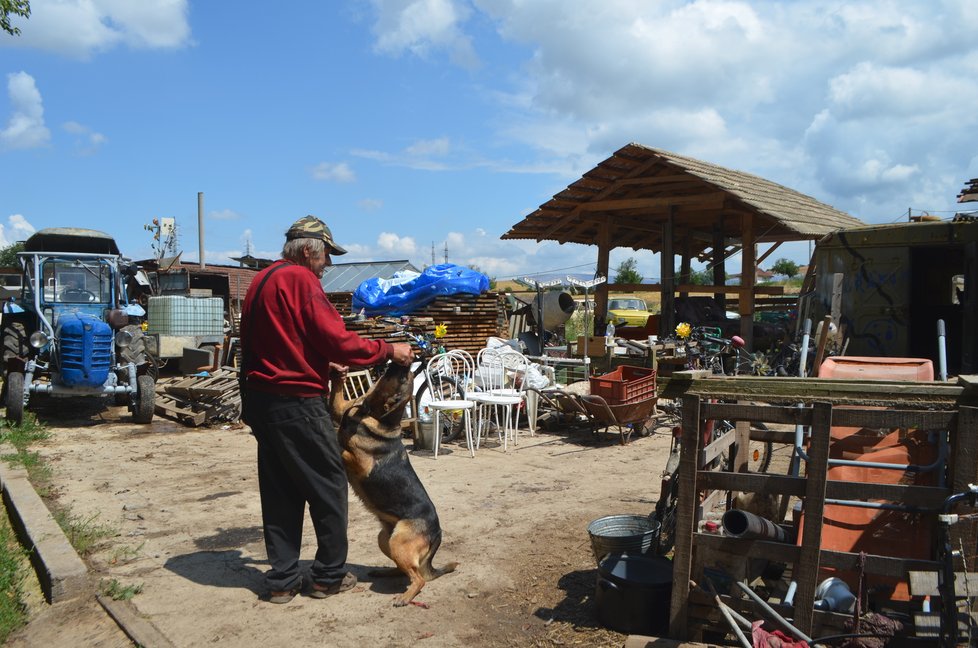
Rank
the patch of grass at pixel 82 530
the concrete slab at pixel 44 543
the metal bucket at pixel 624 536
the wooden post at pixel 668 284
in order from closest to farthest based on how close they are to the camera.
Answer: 1. the metal bucket at pixel 624 536
2. the concrete slab at pixel 44 543
3. the patch of grass at pixel 82 530
4. the wooden post at pixel 668 284

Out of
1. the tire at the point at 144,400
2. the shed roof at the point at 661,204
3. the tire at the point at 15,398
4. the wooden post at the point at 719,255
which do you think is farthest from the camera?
the wooden post at the point at 719,255

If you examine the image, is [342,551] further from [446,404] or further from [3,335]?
[3,335]

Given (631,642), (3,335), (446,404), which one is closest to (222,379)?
(3,335)

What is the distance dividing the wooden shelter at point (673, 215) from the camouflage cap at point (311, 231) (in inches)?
410

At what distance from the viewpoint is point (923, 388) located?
3008 millimetres

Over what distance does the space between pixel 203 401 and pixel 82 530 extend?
222 inches

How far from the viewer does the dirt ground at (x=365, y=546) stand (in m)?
3.81

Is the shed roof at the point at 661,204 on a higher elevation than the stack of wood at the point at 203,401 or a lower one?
higher

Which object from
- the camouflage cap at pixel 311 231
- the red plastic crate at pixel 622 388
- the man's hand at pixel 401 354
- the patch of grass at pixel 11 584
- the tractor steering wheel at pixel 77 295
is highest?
the camouflage cap at pixel 311 231

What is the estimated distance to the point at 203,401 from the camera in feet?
35.5

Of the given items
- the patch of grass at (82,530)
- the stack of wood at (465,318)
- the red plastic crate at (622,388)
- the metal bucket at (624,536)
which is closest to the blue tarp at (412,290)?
the stack of wood at (465,318)

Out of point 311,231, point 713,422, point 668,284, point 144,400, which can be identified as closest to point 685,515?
point 713,422

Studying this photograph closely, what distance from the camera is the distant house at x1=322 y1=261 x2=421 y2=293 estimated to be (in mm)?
28344

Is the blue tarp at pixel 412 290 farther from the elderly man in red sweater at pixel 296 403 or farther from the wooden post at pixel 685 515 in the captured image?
the wooden post at pixel 685 515
